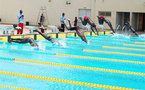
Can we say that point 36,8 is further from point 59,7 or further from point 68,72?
point 68,72

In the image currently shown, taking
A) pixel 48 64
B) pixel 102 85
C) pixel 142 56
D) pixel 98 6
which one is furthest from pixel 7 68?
pixel 98 6

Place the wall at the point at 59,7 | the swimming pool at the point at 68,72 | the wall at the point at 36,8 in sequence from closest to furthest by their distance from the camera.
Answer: the swimming pool at the point at 68,72, the wall at the point at 59,7, the wall at the point at 36,8

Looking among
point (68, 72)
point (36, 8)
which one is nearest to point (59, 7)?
point (36, 8)

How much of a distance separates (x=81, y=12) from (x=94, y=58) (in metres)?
15.3

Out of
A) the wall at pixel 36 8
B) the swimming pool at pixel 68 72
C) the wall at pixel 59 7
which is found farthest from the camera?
the wall at pixel 36 8

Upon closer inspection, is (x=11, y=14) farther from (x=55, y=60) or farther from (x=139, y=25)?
(x=55, y=60)

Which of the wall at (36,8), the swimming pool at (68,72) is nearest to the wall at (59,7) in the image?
the wall at (36,8)

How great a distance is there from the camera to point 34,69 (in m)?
5.84

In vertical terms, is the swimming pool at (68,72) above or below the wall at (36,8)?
below

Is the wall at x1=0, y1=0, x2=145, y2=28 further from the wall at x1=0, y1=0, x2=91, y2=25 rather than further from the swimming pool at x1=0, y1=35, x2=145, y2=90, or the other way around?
the swimming pool at x1=0, y1=35, x2=145, y2=90

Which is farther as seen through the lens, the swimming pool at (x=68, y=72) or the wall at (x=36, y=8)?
the wall at (x=36, y=8)

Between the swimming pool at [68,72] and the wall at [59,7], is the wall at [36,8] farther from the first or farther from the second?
the swimming pool at [68,72]

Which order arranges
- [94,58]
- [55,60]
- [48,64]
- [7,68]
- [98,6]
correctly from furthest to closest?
[98,6] < [94,58] < [55,60] < [48,64] < [7,68]

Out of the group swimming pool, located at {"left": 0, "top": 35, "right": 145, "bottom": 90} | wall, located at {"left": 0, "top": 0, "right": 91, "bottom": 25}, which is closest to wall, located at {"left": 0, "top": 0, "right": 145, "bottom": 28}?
wall, located at {"left": 0, "top": 0, "right": 91, "bottom": 25}
